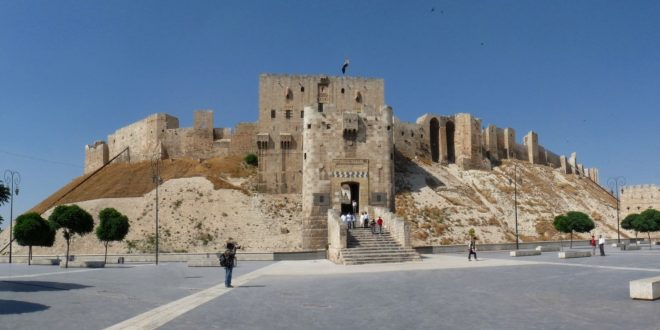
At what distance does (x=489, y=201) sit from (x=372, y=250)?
3785 centimetres

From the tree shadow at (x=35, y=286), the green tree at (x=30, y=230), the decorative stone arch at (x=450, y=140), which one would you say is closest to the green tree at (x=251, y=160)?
the decorative stone arch at (x=450, y=140)

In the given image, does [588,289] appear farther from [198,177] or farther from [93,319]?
[198,177]

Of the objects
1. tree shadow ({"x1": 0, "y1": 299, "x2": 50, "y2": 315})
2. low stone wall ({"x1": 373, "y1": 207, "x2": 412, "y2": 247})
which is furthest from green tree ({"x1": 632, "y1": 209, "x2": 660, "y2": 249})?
tree shadow ({"x1": 0, "y1": 299, "x2": 50, "y2": 315})

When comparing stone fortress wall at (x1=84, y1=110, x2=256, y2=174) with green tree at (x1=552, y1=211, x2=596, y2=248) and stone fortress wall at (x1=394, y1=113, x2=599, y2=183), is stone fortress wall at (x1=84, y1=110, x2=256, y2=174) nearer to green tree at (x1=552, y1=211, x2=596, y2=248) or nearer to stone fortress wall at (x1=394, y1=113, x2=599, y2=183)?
stone fortress wall at (x1=394, y1=113, x2=599, y2=183)

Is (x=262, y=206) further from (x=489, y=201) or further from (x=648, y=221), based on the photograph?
(x=648, y=221)

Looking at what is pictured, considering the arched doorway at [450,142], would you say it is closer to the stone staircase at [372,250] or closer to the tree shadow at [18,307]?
the stone staircase at [372,250]

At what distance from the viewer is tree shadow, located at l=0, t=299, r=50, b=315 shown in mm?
10633

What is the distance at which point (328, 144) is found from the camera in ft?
114

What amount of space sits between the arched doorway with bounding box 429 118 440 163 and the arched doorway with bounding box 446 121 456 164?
5.56 ft

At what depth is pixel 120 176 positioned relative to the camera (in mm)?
61156

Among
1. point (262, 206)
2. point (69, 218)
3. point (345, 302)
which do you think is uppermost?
point (262, 206)

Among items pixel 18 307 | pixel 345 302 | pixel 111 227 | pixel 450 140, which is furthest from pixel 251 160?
pixel 345 302

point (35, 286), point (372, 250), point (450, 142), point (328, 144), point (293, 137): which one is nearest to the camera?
point (35, 286)

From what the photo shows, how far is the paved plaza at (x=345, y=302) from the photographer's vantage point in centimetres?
920
